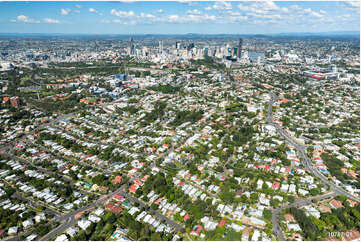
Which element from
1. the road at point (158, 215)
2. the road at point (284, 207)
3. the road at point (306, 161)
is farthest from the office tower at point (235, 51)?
the road at point (158, 215)

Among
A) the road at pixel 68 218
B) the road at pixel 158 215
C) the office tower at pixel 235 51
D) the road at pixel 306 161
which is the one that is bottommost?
the road at pixel 68 218

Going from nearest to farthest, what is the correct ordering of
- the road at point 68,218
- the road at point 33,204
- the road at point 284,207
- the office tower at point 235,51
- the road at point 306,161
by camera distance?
1. the road at point 284,207
2. the road at point 68,218
3. the road at point 33,204
4. the road at point 306,161
5. the office tower at point 235,51

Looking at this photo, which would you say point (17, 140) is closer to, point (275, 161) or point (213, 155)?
point (213, 155)

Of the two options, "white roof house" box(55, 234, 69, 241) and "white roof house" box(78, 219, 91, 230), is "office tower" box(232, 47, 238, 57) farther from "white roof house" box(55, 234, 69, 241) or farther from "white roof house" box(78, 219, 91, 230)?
"white roof house" box(55, 234, 69, 241)

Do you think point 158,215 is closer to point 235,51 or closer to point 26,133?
point 26,133

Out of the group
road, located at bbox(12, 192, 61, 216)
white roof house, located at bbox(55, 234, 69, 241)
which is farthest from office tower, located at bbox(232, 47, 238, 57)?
white roof house, located at bbox(55, 234, 69, 241)

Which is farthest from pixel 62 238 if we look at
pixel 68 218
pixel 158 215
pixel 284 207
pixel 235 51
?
pixel 235 51

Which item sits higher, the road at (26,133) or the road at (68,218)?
the road at (26,133)

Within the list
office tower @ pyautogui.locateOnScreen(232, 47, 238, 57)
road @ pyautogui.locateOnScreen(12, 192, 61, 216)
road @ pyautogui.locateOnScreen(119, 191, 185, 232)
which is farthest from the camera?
office tower @ pyautogui.locateOnScreen(232, 47, 238, 57)

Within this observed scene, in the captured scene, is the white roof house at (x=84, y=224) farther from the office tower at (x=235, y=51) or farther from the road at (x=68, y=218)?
the office tower at (x=235, y=51)

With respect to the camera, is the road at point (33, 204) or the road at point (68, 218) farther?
the road at point (33, 204)

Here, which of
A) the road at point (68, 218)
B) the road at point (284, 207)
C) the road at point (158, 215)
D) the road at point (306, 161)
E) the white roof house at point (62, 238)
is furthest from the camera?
the road at point (306, 161)
